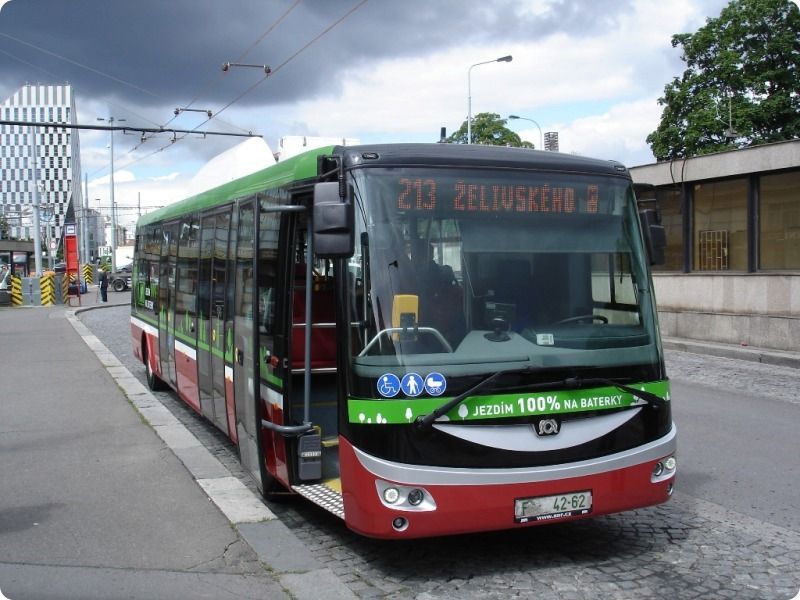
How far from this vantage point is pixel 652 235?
5945 millimetres

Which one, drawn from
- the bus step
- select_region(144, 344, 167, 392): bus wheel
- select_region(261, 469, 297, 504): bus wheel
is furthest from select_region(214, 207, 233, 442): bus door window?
select_region(144, 344, 167, 392): bus wheel

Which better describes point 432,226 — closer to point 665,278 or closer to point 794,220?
point 794,220

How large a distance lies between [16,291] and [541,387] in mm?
40264

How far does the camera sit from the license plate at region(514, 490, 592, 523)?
503 centimetres

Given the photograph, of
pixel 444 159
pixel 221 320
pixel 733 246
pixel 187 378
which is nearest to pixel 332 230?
pixel 444 159

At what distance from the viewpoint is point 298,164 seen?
617cm

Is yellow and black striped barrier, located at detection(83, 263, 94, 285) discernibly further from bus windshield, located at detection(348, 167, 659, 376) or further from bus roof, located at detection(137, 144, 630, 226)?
bus windshield, located at detection(348, 167, 659, 376)

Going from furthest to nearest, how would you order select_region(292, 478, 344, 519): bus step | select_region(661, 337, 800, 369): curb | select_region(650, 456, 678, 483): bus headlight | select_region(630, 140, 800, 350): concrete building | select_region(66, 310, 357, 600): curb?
select_region(630, 140, 800, 350): concrete building, select_region(661, 337, 800, 369): curb, select_region(292, 478, 344, 519): bus step, select_region(650, 456, 678, 483): bus headlight, select_region(66, 310, 357, 600): curb

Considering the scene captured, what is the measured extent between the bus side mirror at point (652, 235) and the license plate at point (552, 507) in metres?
1.75

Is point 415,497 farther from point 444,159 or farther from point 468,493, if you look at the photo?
point 444,159

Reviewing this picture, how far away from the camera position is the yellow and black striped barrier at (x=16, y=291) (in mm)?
40375

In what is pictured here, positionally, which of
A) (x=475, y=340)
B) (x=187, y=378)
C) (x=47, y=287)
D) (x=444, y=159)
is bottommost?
(x=187, y=378)

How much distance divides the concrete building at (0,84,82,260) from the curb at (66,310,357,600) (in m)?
91.4

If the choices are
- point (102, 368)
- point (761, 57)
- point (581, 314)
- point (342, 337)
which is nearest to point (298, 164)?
point (342, 337)
